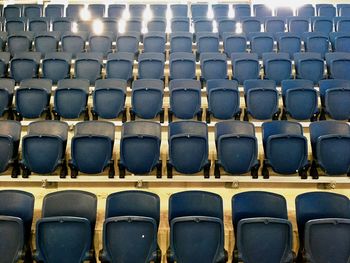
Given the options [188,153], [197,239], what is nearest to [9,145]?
[188,153]

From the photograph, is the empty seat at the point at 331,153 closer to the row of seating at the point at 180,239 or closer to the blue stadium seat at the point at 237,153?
the blue stadium seat at the point at 237,153

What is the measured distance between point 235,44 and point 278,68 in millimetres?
649

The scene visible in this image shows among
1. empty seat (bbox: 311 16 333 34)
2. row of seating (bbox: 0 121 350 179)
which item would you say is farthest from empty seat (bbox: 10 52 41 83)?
empty seat (bbox: 311 16 333 34)

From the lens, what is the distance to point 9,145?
8.70 ft

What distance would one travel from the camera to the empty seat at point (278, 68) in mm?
3609

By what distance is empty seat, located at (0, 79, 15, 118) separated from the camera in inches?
123

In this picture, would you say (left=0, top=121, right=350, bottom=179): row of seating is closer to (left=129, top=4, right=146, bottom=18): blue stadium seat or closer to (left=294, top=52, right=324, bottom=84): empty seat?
(left=294, top=52, right=324, bottom=84): empty seat

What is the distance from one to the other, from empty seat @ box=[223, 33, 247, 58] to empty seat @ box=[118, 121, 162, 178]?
170 centimetres

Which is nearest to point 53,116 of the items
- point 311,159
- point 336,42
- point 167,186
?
point 167,186

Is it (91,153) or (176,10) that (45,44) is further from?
(91,153)

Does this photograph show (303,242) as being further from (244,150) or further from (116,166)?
(116,166)

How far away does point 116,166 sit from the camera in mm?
2879

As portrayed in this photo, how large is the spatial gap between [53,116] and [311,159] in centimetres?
184

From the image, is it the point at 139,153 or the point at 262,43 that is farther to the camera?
the point at 262,43
